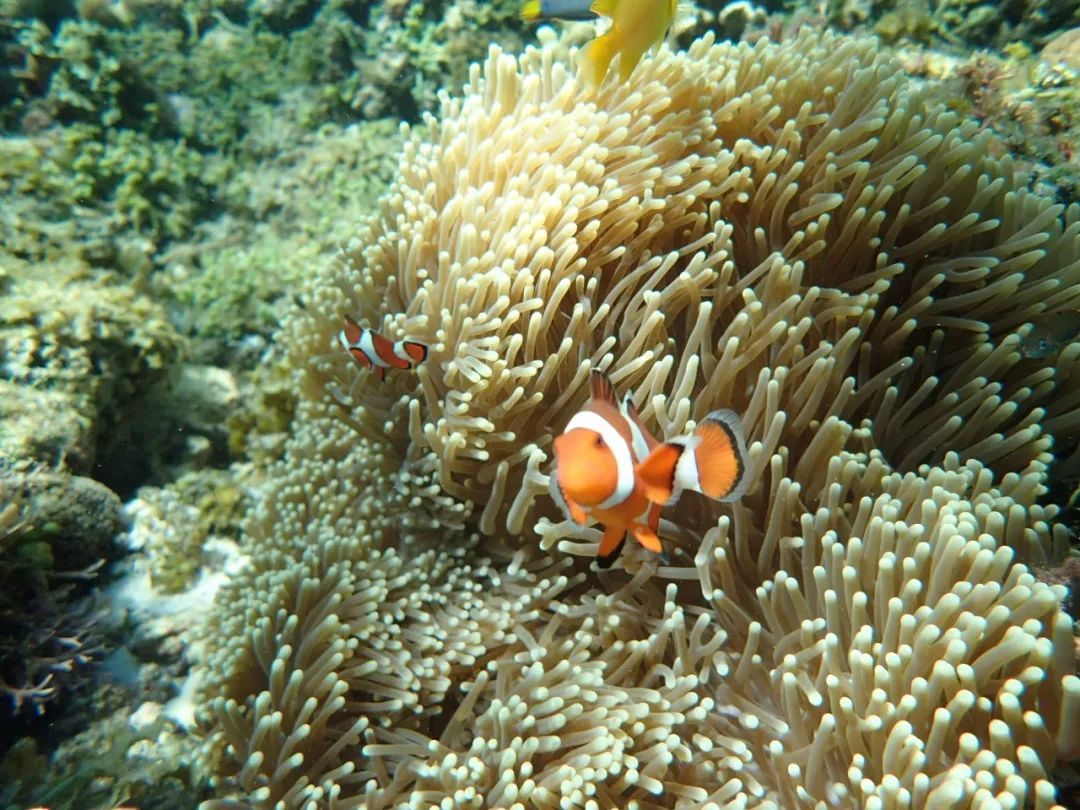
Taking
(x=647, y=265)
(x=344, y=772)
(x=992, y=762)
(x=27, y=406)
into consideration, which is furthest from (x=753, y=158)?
(x=27, y=406)

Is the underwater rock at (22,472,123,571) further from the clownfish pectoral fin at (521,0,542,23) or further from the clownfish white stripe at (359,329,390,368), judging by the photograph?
the clownfish pectoral fin at (521,0,542,23)

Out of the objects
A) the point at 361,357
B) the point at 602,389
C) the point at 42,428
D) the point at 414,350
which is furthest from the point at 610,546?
the point at 42,428

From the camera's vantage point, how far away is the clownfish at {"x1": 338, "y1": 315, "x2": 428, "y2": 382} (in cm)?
213

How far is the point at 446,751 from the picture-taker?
1.82 meters

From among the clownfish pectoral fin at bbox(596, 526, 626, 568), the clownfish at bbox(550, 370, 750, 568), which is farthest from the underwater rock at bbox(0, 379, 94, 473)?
the clownfish pectoral fin at bbox(596, 526, 626, 568)

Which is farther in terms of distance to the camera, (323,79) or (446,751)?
(323,79)

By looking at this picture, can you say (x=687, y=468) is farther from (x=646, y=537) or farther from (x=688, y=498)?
(x=688, y=498)

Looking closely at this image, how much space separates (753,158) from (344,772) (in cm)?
226

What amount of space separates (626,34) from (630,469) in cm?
161

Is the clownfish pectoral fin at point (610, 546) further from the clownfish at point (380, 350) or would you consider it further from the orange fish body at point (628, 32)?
the orange fish body at point (628, 32)

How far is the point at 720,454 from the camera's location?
4.41ft

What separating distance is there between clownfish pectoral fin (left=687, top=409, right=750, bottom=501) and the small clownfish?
1456 millimetres

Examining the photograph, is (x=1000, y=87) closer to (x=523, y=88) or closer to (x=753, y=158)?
(x=753, y=158)

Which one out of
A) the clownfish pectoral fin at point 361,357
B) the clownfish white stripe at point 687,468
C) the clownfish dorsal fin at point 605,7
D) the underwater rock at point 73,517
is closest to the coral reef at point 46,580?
the underwater rock at point 73,517
